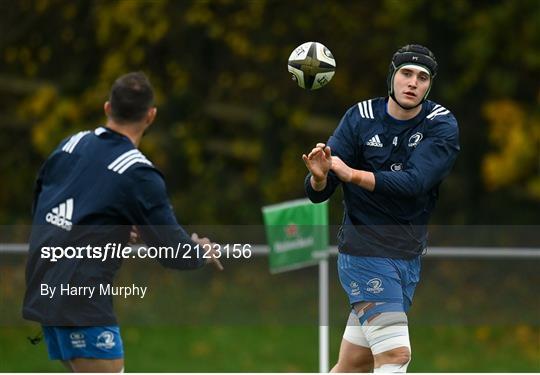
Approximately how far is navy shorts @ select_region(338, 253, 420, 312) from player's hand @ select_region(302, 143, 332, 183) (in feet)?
2.07

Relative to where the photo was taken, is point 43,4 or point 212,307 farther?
point 43,4

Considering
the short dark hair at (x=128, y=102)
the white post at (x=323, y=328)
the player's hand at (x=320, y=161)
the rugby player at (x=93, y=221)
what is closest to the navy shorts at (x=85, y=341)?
the rugby player at (x=93, y=221)

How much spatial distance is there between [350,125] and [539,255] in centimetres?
349

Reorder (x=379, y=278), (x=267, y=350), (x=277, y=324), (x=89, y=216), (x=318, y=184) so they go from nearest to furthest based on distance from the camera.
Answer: (x=89, y=216) → (x=318, y=184) → (x=379, y=278) → (x=267, y=350) → (x=277, y=324)

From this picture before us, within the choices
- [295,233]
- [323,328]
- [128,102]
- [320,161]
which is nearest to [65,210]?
[128,102]

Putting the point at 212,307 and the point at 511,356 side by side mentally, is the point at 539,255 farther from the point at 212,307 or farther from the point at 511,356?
the point at 212,307

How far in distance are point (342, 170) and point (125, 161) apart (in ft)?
3.68

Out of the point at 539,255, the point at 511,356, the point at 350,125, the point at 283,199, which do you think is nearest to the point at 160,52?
the point at 283,199

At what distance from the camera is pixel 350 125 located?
7.07 metres

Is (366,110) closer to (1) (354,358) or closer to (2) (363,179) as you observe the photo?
(2) (363,179)

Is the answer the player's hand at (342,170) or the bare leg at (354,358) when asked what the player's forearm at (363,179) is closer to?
the player's hand at (342,170)

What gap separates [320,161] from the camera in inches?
262

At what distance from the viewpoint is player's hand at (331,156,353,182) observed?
21.9ft
